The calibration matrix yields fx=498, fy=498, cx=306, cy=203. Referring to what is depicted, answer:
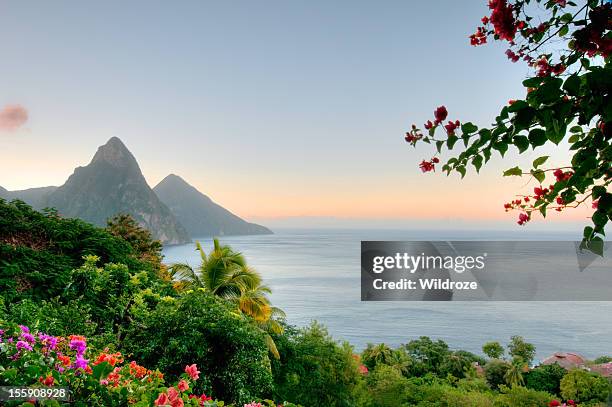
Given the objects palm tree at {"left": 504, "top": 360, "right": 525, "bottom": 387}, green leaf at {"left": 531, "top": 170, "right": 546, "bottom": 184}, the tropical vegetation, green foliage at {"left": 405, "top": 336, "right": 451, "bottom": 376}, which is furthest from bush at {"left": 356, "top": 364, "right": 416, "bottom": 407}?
green leaf at {"left": 531, "top": 170, "right": 546, "bottom": 184}

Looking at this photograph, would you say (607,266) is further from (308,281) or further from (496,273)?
(308,281)

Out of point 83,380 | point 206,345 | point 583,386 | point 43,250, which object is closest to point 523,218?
point 83,380

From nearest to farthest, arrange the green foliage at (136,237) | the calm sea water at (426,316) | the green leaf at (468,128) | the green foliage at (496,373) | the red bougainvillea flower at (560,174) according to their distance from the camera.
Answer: the green leaf at (468,128) → the red bougainvillea flower at (560,174) → the green foliage at (136,237) → the green foliage at (496,373) → the calm sea water at (426,316)

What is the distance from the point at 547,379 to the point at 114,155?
96.7 metres

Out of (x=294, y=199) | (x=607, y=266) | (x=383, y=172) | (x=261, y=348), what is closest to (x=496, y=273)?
(x=607, y=266)

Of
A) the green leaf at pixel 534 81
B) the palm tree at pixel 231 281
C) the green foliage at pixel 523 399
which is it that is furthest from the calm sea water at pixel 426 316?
the green leaf at pixel 534 81

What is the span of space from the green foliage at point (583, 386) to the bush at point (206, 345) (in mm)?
21811

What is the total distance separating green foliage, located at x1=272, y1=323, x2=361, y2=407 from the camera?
41.0 feet

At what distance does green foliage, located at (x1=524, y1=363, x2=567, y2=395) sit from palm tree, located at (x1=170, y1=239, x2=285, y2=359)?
753 inches

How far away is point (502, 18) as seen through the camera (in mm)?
1663

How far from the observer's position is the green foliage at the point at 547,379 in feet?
82.7

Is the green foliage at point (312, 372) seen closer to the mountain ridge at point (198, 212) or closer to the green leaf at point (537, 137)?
the green leaf at point (537, 137)

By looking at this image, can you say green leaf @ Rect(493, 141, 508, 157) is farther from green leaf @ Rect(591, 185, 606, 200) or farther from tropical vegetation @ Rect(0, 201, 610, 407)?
tropical vegetation @ Rect(0, 201, 610, 407)

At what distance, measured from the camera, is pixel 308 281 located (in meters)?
63.4
